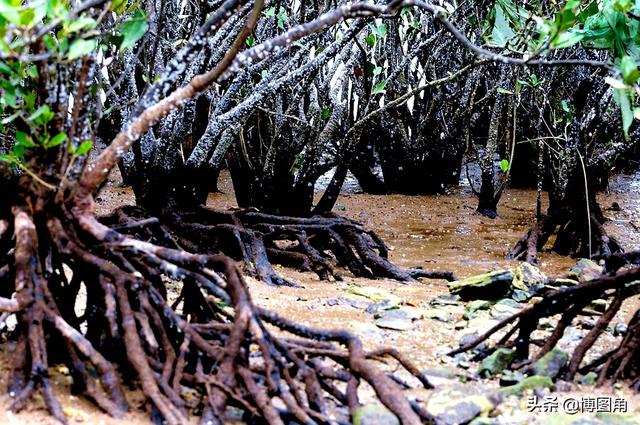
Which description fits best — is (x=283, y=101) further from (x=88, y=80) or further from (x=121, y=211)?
(x=88, y=80)

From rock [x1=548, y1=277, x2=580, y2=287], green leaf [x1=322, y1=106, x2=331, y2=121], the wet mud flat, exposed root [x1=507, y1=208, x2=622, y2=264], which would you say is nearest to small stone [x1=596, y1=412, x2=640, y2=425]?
the wet mud flat

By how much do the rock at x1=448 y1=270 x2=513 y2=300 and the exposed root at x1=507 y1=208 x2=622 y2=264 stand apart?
194 cm

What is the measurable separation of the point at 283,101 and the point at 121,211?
340 centimetres

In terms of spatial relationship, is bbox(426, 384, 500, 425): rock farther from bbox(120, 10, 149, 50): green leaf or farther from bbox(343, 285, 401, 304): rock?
bbox(343, 285, 401, 304): rock

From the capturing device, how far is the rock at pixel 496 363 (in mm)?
2723

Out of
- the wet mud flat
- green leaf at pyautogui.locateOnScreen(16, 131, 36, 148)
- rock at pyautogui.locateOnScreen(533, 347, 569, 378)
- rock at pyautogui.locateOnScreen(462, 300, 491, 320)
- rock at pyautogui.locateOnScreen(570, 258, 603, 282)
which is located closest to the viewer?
green leaf at pyautogui.locateOnScreen(16, 131, 36, 148)

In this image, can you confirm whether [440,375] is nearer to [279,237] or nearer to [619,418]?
[619,418]

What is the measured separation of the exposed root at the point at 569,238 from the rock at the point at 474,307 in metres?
2.12

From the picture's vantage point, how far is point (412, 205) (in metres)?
9.26

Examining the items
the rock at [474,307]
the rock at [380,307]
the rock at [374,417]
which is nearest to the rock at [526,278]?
the rock at [474,307]

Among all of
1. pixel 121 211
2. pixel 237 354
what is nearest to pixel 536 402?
pixel 237 354

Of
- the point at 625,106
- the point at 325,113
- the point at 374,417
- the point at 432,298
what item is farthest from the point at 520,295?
the point at 325,113

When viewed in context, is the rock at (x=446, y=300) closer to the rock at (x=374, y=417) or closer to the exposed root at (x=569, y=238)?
the exposed root at (x=569, y=238)

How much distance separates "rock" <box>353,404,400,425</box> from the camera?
1925 mm
